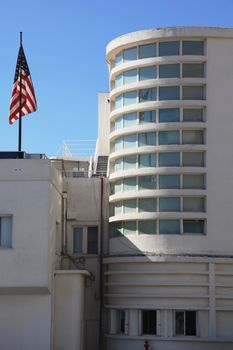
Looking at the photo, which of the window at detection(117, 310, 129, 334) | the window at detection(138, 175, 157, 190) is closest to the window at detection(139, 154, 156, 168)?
the window at detection(138, 175, 157, 190)

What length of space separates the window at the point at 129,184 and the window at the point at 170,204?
1650 mm

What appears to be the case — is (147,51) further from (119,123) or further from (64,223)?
(64,223)

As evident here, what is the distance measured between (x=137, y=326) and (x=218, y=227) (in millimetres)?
5793

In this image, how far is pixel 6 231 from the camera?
1245 inches

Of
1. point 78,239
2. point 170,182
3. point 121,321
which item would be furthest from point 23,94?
point 121,321

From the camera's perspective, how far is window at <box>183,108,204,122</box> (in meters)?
34.5

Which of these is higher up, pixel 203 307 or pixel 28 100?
pixel 28 100

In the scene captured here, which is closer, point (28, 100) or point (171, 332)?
point (171, 332)

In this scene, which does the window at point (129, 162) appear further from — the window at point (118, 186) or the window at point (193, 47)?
the window at point (193, 47)

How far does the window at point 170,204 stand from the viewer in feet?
111

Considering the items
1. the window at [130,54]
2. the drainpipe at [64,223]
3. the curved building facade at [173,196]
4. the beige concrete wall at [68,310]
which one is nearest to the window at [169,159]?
the curved building facade at [173,196]

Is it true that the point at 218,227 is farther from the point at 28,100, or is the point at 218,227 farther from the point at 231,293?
the point at 28,100

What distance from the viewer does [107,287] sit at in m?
35.4

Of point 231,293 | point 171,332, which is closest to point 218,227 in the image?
point 231,293
